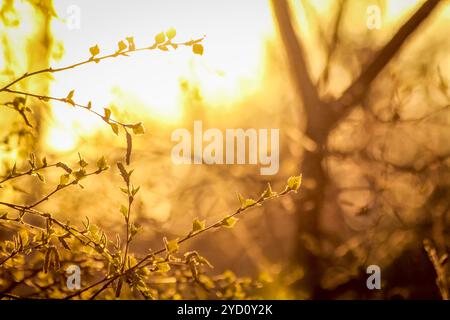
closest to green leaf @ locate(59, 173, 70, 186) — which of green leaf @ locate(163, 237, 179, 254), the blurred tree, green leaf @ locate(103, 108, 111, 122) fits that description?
green leaf @ locate(103, 108, 111, 122)

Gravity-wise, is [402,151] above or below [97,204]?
above

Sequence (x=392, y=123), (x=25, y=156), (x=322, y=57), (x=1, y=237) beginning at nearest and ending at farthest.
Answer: (x=25, y=156) < (x=1, y=237) < (x=392, y=123) < (x=322, y=57)

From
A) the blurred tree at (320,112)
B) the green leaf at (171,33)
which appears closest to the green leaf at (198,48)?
the green leaf at (171,33)

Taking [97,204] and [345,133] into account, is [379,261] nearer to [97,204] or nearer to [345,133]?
[345,133]

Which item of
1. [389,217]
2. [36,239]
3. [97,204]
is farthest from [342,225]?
[36,239]

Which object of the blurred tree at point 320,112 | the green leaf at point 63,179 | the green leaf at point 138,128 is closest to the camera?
the green leaf at point 138,128

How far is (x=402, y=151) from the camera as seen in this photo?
4.14 m

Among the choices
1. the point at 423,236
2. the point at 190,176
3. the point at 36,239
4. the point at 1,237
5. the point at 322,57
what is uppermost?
the point at 322,57

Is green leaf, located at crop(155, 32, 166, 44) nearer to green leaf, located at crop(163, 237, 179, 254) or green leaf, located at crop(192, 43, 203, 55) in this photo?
green leaf, located at crop(192, 43, 203, 55)

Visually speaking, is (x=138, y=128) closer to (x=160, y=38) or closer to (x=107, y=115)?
(x=107, y=115)

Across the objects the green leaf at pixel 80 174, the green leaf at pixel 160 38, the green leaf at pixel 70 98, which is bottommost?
the green leaf at pixel 80 174

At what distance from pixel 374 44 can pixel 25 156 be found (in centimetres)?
320

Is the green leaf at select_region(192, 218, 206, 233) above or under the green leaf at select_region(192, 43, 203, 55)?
under

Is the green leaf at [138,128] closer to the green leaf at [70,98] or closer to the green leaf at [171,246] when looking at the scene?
the green leaf at [70,98]
